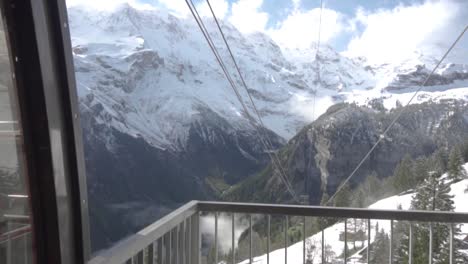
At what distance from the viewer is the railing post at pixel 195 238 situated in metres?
2.18

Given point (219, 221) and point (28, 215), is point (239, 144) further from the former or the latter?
point (28, 215)

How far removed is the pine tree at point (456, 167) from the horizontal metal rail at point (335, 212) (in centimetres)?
303

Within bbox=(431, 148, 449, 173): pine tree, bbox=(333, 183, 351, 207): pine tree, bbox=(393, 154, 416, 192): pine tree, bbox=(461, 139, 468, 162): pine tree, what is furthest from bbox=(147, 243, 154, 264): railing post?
bbox=(461, 139, 468, 162): pine tree

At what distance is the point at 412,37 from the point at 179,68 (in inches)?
176

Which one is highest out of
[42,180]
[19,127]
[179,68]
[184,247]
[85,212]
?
[179,68]

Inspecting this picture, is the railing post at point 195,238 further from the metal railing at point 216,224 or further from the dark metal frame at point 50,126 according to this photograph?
the dark metal frame at point 50,126

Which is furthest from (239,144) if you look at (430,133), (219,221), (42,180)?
(42,180)

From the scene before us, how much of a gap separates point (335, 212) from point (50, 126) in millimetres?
1486

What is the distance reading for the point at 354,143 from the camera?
624 cm

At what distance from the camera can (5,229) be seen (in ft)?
3.15

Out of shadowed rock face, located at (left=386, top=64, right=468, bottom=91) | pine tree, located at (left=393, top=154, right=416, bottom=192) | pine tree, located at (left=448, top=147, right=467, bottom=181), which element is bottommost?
pine tree, located at (left=393, top=154, right=416, bottom=192)

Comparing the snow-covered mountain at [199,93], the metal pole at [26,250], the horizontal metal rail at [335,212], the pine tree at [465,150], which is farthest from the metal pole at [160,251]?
the pine tree at [465,150]

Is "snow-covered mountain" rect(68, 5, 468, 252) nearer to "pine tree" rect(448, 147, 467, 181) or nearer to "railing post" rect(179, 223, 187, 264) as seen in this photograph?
"railing post" rect(179, 223, 187, 264)

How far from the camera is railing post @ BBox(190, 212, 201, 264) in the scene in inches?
85.7
